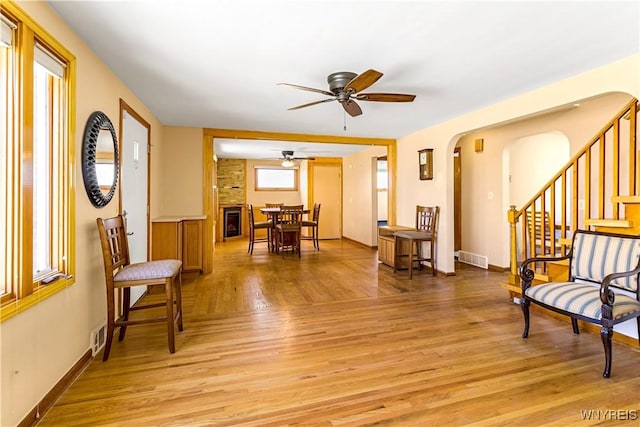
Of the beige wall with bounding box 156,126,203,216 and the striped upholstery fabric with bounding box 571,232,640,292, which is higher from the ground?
the beige wall with bounding box 156,126,203,216

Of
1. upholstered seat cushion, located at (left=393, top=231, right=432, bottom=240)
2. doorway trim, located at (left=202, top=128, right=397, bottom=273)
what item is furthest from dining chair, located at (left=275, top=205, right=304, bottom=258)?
upholstered seat cushion, located at (left=393, top=231, right=432, bottom=240)

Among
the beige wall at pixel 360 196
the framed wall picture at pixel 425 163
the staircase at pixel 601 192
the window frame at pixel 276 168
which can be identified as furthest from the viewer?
the window frame at pixel 276 168

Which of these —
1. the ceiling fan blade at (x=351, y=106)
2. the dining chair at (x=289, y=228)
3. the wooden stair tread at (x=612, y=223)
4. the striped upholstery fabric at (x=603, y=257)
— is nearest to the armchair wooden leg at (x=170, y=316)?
the ceiling fan blade at (x=351, y=106)

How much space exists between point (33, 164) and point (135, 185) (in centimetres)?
176

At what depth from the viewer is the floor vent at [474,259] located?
4.88 meters

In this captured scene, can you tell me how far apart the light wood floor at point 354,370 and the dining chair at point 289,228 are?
255 cm

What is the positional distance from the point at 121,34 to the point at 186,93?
116 centimetres

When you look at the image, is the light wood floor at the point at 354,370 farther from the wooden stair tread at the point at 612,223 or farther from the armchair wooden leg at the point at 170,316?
the wooden stair tread at the point at 612,223

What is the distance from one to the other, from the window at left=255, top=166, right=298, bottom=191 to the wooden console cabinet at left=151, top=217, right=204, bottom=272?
15.1 ft

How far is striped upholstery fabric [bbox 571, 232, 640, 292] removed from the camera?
2.20 metres

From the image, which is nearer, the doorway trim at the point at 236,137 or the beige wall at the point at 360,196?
the doorway trim at the point at 236,137

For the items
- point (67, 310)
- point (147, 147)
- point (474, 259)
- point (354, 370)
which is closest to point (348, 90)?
point (354, 370)

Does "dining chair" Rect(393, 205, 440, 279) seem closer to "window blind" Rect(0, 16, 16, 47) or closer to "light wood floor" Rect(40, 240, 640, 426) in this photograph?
"light wood floor" Rect(40, 240, 640, 426)

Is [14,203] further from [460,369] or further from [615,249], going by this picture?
[615,249]
